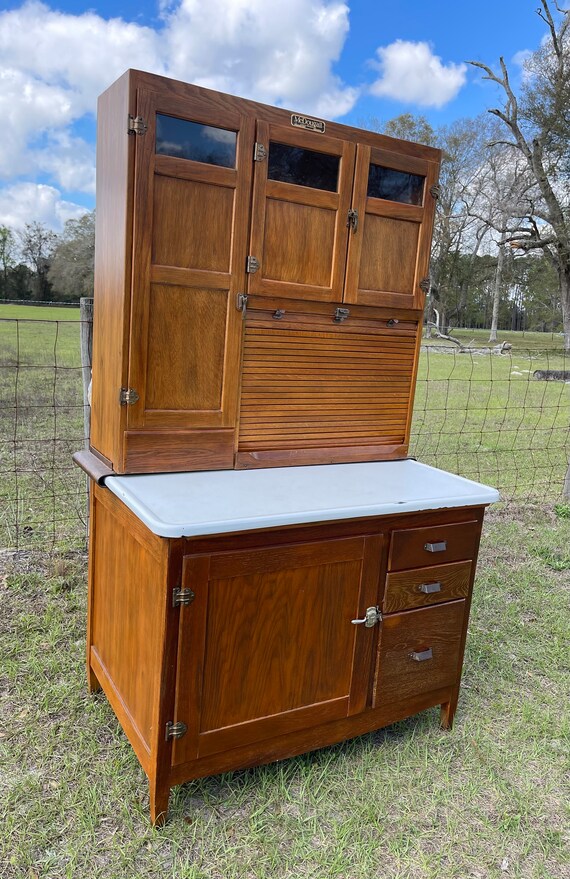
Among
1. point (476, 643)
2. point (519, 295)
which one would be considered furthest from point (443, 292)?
point (476, 643)

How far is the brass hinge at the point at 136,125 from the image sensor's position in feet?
6.14

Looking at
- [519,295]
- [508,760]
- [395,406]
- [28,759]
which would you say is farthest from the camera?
[519,295]

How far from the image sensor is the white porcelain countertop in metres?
1.71

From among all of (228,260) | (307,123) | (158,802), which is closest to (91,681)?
(158,802)

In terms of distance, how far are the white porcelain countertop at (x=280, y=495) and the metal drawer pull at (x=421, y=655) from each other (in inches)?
22.3

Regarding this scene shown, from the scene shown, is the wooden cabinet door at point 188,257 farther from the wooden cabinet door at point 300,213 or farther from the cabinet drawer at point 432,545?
the cabinet drawer at point 432,545

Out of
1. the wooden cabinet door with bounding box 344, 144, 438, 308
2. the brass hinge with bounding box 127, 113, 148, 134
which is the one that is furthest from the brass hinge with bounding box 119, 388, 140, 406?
the wooden cabinet door with bounding box 344, 144, 438, 308

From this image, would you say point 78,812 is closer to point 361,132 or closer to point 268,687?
point 268,687

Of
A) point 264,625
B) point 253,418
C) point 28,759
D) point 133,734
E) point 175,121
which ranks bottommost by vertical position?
point 28,759

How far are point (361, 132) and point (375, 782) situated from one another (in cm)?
229

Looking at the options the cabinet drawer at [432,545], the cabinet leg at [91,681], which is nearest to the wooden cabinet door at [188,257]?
the cabinet drawer at [432,545]

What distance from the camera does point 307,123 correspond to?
2172 mm

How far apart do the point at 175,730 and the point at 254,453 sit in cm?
97

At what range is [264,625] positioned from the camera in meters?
1.90
